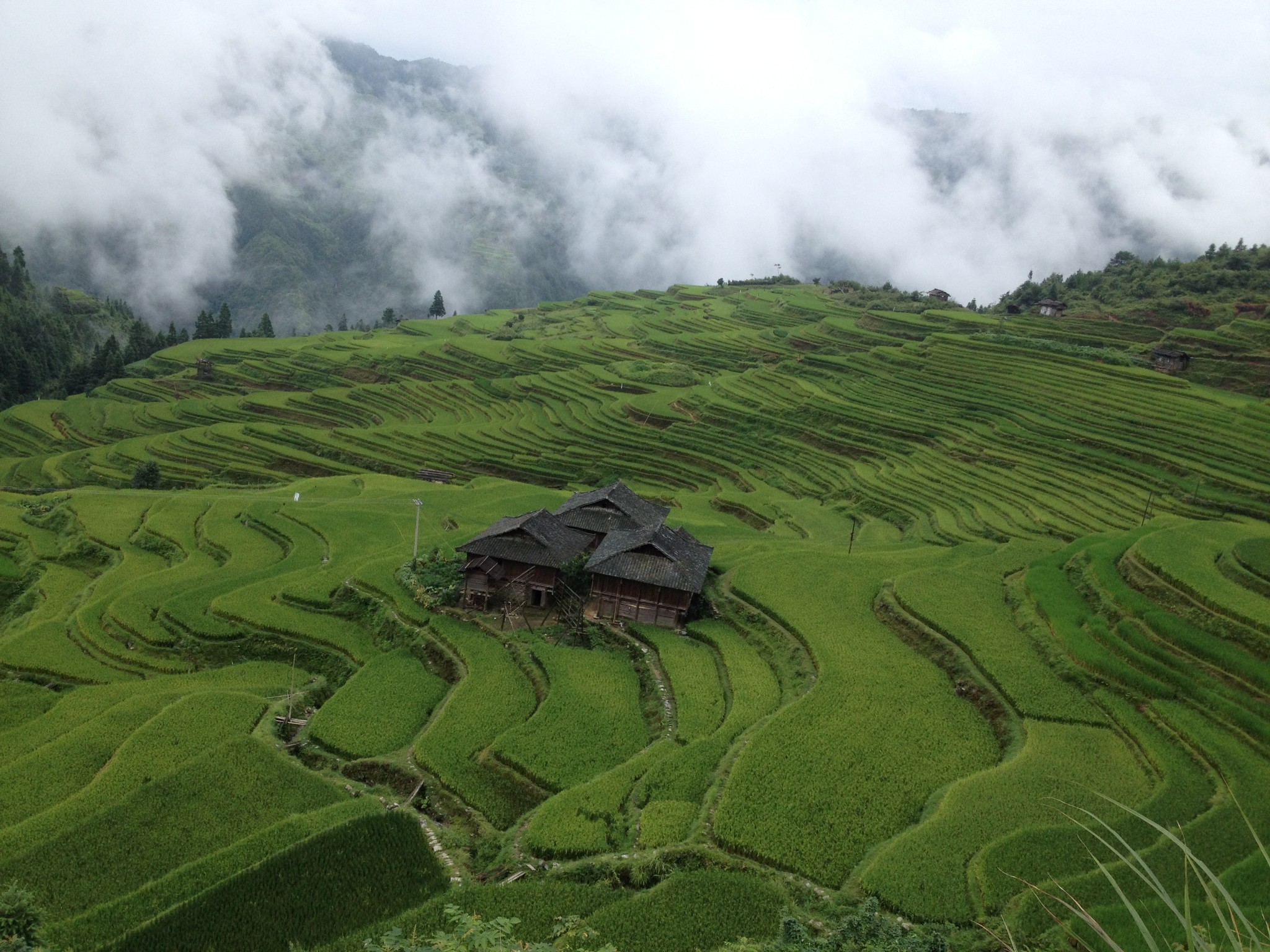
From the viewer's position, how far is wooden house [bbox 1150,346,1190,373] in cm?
5094

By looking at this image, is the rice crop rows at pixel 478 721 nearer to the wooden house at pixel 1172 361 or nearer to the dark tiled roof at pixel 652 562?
the dark tiled roof at pixel 652 562

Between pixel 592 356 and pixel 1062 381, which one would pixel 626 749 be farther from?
pixel 592 356

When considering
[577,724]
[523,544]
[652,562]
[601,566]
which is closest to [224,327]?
[523,544]

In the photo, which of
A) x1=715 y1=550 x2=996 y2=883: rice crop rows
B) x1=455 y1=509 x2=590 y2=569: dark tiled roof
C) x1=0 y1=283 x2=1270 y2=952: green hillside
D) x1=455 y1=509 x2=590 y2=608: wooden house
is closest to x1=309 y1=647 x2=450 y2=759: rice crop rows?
x1=0 y1=283 x2=1270 y2=952: green hillside

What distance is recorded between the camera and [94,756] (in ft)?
53.6

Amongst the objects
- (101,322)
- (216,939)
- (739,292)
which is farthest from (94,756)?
(101,322)

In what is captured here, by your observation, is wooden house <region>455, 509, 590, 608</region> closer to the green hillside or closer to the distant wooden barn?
the distant wooden barn

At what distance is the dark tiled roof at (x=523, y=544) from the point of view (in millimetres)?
24391

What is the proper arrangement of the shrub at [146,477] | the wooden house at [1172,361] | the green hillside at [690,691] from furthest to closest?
the wooden house at [1172,361]
the shrub at [146,477]
the green hillside at [690,691]

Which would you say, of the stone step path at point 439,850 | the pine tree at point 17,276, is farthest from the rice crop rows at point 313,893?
the pine tree at point 17,276

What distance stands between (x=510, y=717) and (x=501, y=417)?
43186 mm

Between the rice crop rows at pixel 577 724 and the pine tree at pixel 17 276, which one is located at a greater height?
the pine tree at pixel 17 276

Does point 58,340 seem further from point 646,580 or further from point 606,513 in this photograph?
point 646,580

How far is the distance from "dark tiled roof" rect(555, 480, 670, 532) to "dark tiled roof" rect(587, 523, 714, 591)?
284 centimetres
